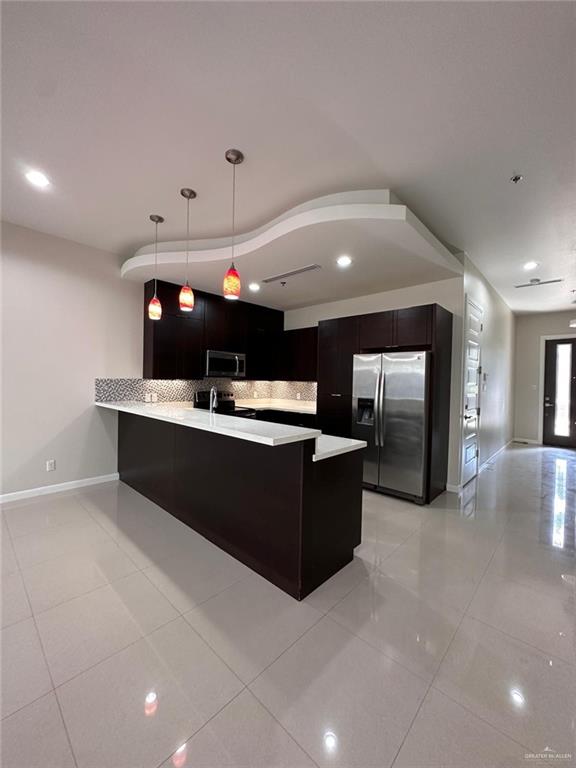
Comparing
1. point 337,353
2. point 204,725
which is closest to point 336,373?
point 337,353

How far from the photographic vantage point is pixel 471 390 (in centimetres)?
423

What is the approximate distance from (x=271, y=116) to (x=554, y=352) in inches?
313

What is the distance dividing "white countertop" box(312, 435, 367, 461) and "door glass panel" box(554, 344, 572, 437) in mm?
7087

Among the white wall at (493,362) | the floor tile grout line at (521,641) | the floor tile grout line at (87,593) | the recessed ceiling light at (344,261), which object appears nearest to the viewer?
the floor tile grout line at (521,641)

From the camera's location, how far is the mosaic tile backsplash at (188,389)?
4148mm

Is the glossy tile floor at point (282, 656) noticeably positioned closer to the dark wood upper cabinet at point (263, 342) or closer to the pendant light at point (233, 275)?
the pendant light at point (233, 275)

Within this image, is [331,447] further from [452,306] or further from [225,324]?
[225,324]

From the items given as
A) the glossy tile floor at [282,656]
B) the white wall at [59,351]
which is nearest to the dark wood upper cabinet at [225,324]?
the white wall at [59,351]

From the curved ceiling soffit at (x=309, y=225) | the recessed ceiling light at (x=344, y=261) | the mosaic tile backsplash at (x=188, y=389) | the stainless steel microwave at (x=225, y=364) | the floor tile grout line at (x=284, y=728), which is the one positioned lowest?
the floor tile grout line at (x=284, y=728)

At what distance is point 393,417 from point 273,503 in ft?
6.80

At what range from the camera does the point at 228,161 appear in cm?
228

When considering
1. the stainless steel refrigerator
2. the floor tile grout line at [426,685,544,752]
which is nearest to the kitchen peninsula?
the floor tile grout line at [426,685,544,752]

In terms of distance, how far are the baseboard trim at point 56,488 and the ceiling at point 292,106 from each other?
2989 mm

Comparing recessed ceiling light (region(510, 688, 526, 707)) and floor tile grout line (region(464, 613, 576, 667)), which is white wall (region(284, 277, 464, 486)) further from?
recessed ceiling light (region(510, 688, 526, 707))
